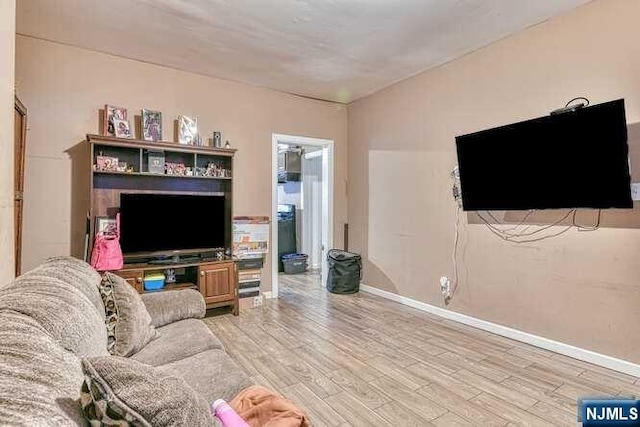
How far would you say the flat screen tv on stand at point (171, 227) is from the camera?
347 centimetres

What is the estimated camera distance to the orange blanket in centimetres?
122

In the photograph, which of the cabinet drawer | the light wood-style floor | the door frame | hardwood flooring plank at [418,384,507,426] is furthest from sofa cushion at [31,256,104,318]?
the door frame

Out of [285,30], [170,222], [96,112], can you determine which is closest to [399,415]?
[170,222]

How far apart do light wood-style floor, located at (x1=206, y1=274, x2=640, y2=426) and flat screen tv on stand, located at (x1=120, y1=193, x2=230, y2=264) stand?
0.83 metres

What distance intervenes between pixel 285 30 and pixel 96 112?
6.88 feet

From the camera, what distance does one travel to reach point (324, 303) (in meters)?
4.36

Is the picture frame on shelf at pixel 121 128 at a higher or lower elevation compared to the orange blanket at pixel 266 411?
higher

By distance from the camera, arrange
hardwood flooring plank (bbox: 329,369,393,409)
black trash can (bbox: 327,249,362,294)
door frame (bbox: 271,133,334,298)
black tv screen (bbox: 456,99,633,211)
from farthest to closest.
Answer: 1. black trash can (bbox: 327,249,362,294)
2. door frame (bbox: 271,133,334,298)
3. black tv screen (bbox: 456,99,633,211)
4. hardwood flooring plank (bbox: 329,369,393,409)

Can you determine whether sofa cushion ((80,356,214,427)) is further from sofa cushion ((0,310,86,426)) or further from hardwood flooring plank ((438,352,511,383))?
hardwood flooring plank ((438,352,511,383))

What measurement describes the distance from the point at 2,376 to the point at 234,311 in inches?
128

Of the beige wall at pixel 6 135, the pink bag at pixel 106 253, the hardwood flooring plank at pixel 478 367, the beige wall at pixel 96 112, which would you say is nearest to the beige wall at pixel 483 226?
the hardwood flooring plank at pixel 478 367

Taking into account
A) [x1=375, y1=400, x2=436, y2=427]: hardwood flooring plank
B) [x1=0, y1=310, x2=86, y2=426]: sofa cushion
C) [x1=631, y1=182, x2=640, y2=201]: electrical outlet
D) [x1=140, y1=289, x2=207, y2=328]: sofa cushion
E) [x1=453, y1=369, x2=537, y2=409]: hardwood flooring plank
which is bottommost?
[x1=375, y1=400, x2=436, y2=427]: hardwood flooring plank

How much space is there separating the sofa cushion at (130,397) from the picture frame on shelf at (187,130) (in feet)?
10.7

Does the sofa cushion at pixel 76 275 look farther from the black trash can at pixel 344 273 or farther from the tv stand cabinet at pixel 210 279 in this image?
the black trash can at pixel 344 273
